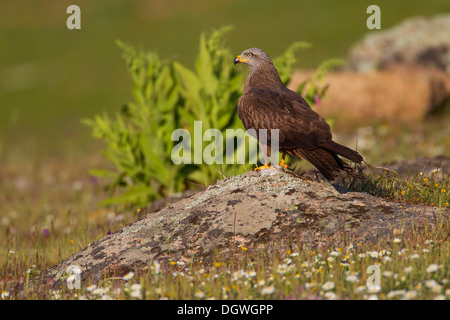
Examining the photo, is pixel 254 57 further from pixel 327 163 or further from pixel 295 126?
pixel 327 163

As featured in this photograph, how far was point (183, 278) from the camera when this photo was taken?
14.1ft

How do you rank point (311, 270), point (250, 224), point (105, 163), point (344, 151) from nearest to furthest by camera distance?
point (311, 270) < point (344, 151) < point (250, 224) < point (105, 163)

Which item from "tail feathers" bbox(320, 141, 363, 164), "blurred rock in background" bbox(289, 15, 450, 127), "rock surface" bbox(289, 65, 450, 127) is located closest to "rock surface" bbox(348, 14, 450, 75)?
"blurred rock in background" bbox(289, 15, 450, 127)

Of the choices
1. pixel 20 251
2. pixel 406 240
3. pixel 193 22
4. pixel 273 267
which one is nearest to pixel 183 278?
pixel 273 267

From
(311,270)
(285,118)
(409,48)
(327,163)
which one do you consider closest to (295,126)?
(285,118)

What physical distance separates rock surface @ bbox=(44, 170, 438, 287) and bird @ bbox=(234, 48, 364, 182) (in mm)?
266

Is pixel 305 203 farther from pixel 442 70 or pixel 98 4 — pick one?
pixel 98 4

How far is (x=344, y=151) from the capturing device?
4777 mm

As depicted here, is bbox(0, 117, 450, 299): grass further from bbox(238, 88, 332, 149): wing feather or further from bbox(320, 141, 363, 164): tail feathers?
bbox(238, 88, 332, 149): wing feather

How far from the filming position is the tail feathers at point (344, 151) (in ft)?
15.5

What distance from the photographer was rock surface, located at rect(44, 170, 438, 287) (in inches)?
189

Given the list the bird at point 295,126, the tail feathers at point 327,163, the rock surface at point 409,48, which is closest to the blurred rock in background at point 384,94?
the rock surface at point 409,48

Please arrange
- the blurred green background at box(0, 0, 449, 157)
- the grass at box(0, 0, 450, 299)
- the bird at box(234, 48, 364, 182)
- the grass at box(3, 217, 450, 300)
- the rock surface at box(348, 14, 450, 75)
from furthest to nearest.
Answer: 1. the blurred green background at box(0, 0, 449, 157)
2. the rock surface at box(348, 14, 450, 75)
3. the bird at box(234, 48, 364, 182)
4. the grass at box(0, 0, 450, 299)
5. the grass at box(3, 217, 450, 300)

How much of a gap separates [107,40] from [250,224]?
24363 millimetres
